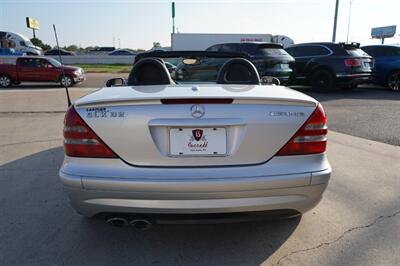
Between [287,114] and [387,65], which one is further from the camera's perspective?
[387,65]

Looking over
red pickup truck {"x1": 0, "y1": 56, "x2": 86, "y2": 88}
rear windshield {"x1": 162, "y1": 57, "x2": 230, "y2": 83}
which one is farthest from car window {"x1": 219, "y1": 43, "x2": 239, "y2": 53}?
rear windshield {"x1": 162, "y1": 57, "x2": 230, "y2": 83}

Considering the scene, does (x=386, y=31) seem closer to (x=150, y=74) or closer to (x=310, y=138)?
(x=150, y=74)

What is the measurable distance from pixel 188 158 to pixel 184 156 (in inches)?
1.2

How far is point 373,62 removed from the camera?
12.4m

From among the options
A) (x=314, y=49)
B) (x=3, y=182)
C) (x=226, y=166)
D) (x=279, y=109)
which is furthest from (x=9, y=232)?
(x=314, y=49)

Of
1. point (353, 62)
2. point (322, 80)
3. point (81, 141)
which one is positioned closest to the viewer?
point (81, 141)

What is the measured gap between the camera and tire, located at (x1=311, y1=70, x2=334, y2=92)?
1222 cm

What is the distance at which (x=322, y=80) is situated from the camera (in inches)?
492

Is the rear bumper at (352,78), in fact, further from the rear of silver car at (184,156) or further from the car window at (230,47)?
the rear of silver car at (184,156)

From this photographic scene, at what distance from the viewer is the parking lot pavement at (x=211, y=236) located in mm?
2617

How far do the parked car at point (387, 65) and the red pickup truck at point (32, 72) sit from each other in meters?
12.9

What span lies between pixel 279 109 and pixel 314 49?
37.3ft

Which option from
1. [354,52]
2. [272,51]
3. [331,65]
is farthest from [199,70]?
[354,52]

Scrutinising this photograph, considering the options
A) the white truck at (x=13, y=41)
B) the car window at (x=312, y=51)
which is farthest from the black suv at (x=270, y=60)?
the white truck at (x=13, y=41)
